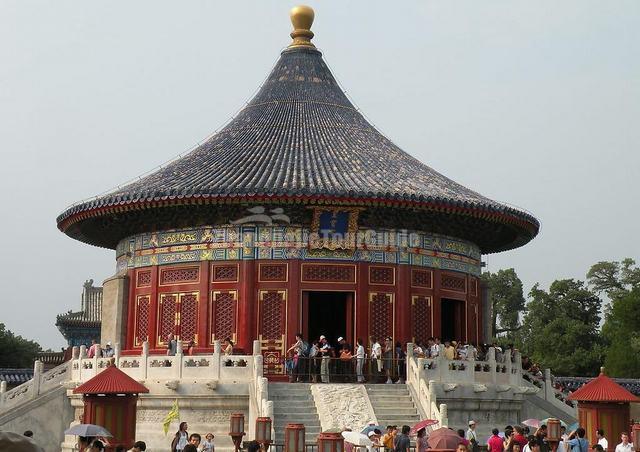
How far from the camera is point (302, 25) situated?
39.0 meters

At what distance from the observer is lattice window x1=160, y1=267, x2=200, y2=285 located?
101ft

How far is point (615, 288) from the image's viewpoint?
61.8 metres

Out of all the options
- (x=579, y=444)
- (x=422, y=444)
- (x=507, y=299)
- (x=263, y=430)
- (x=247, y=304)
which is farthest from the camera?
(x=507, y=299)

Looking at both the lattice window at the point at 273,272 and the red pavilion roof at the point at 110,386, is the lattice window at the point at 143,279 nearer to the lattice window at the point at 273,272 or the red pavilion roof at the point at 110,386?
the lattice window at the point at 273,272

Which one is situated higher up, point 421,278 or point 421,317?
point 421,278

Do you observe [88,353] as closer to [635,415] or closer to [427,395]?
[427,395]

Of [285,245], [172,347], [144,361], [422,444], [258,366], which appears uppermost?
[285,245]

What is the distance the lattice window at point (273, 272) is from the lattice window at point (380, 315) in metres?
2.56

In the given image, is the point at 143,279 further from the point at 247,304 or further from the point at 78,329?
the point at 78,329

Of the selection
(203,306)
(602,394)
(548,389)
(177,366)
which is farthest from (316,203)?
(602,394)

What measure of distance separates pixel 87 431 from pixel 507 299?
182ft

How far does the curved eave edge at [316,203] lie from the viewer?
95.3ft

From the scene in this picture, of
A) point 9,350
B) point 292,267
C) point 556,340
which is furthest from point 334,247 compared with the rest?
point 9,350

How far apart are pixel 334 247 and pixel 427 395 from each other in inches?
278
